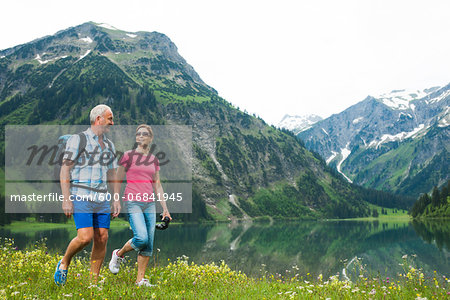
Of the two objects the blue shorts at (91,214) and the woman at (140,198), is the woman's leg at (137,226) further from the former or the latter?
the blue shorts at (91,214)

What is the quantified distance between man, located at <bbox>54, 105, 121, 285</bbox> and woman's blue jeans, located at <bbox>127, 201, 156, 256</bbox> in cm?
44

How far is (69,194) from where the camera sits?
7.32m

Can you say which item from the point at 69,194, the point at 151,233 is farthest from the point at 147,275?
the point at 69,194

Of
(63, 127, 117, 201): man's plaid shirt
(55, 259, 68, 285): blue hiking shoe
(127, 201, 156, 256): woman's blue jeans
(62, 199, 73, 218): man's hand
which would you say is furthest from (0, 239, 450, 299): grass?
(63, 127, 117, 201): man's plaid shirt

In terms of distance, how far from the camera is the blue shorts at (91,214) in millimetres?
7402

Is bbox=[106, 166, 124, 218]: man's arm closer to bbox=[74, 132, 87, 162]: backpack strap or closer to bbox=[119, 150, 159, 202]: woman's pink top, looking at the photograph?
bbox=[119, 150, 159, 202]: woman's pink top

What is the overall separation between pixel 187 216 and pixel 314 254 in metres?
136

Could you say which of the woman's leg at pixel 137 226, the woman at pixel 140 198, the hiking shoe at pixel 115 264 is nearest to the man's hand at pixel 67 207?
the woman at pixel 140 198

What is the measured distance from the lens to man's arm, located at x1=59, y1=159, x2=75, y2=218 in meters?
7.16

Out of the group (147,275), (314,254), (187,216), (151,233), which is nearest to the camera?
(151,233)

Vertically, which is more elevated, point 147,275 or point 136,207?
point 136,207

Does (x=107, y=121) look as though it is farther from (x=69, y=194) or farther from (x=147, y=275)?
(x=147, y=275)

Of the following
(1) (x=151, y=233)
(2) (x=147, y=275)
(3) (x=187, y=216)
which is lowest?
(3) (x=187, y=216)

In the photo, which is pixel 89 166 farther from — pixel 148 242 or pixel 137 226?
pixel 148 242
